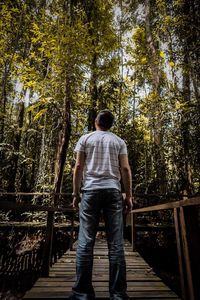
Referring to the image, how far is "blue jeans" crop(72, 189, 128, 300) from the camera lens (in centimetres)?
199

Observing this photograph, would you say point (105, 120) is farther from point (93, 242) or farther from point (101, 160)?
point (93, 242)

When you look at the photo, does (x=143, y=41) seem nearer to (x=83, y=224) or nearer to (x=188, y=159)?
(x=188, y=159)

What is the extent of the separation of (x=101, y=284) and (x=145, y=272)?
3.16ft

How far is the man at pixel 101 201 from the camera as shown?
2.01 m

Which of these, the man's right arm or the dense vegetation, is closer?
the man's right arm

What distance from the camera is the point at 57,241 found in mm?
8469

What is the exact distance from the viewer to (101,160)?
91.5 inches

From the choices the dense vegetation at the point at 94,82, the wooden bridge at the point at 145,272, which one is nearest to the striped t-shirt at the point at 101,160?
the wooden bridge at the point at 145,272

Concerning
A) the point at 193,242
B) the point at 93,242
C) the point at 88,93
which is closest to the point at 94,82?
the point at 88,93

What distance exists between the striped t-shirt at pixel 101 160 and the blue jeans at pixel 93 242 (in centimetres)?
9


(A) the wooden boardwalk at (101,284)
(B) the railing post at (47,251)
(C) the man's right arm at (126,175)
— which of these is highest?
(C) the man's right arm at (126,175)

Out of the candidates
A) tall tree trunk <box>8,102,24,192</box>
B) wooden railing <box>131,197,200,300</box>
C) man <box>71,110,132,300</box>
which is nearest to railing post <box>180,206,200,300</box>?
wooden railing <box>131,197,200,300</box>

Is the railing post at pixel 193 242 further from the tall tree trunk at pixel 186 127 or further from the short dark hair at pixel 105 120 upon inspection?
the tall tree trunk at pixel 186 127

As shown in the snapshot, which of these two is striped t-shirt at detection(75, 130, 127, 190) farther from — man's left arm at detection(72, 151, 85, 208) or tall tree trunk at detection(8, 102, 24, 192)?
tall tree trunk at detection(8, 102, 24, 192)
